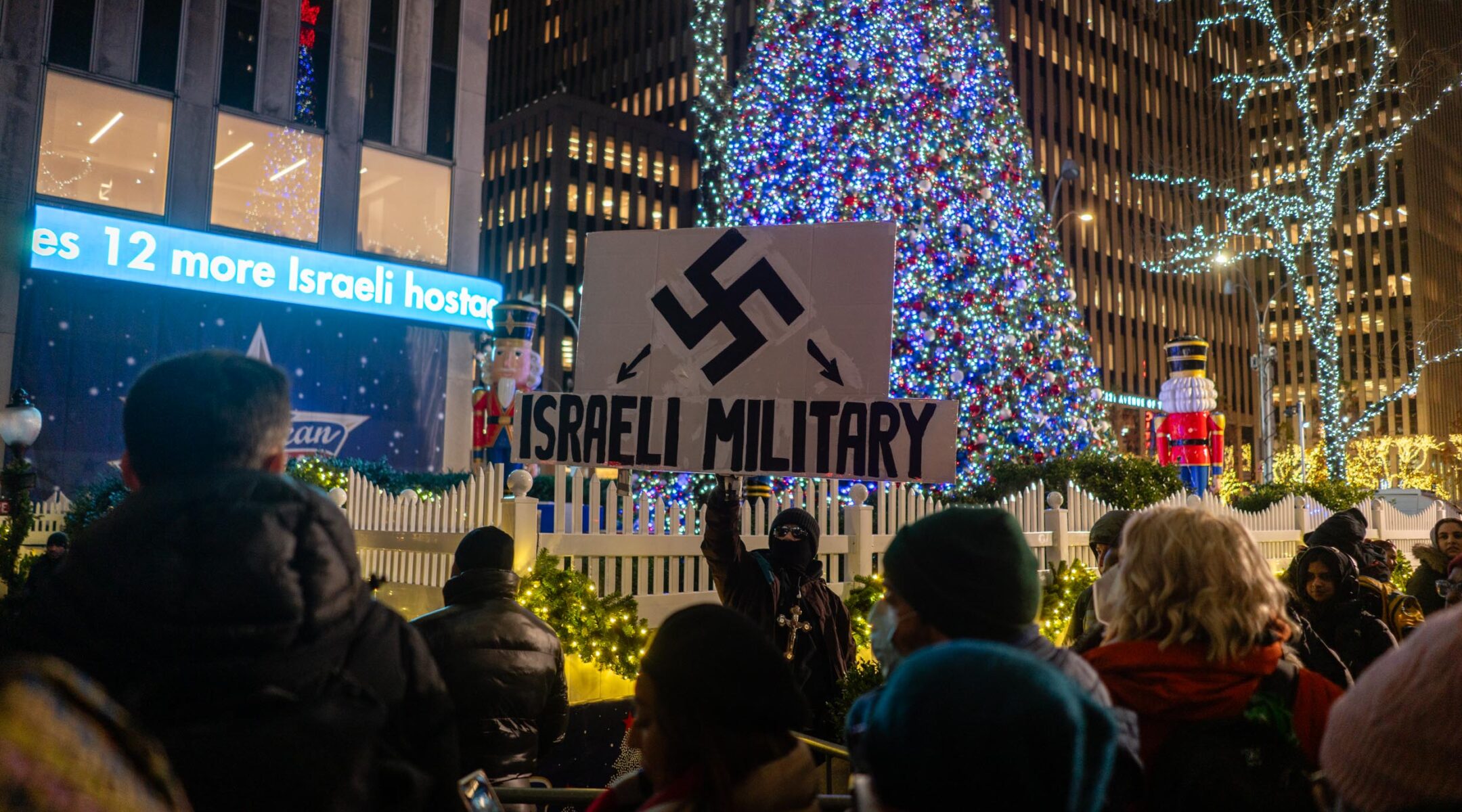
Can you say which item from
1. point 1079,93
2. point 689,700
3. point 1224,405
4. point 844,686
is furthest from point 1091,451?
point 1224,405

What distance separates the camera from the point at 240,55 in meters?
21.5

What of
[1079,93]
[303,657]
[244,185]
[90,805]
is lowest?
[90,805]

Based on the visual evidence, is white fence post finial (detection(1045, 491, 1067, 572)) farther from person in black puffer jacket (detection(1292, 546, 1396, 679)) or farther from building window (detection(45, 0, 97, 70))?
building window (detection(45, 0, 97, 70))

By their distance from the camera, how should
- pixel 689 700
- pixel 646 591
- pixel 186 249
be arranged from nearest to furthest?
pixel 689 700
pixel 646 591
pixel 186 249

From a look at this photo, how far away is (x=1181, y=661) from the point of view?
105 inches

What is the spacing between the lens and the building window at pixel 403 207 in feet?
75.8

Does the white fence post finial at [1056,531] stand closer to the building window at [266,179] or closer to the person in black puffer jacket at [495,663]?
the person in black puffer jacket at [495,663]

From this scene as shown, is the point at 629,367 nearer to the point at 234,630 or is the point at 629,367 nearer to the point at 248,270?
the point at 234,630

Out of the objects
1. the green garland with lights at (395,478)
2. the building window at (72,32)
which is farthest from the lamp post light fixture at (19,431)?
the building window at (72,32)

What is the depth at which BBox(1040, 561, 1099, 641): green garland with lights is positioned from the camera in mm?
9484

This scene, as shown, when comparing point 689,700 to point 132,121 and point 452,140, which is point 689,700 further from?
point 452,140

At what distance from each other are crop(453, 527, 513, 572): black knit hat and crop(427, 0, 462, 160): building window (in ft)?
→ 72.3

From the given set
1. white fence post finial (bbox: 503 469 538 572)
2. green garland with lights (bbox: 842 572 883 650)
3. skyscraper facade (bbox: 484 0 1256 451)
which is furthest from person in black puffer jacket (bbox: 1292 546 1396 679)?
skyscraper facade (bbox: 484 0 1256 451)

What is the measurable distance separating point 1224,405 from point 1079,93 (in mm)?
34749
